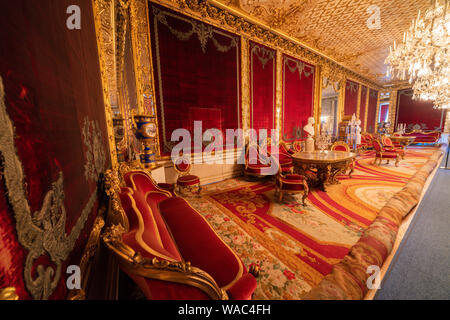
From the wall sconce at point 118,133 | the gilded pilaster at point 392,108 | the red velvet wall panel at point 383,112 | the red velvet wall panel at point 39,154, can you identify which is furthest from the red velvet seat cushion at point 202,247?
the red velvet wall panel at point 383,112

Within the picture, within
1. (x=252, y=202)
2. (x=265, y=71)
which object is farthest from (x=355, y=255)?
(x=265, y=71)

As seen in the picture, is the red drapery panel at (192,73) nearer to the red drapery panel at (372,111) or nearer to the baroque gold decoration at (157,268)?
the baroque gold decoration at (157,268)

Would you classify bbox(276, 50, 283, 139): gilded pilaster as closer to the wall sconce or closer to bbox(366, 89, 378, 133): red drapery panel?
the wall sconce

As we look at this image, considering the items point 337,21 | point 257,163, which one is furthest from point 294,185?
point 337,21

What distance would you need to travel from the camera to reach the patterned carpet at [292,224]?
5.32 feet

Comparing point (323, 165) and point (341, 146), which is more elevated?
point (341, 146)

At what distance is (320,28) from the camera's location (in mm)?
5219

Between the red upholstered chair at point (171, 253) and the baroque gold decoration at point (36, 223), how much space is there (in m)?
0.15

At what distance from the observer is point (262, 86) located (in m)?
5.23

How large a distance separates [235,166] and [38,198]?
458 centimetres

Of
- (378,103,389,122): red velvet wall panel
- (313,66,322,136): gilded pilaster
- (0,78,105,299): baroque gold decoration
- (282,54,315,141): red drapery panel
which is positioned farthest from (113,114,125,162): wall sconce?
(378,103,389,122): red velvet wall panel

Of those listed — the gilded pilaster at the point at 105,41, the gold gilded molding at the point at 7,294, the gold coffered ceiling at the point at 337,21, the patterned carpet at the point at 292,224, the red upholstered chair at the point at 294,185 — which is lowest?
the patterned carpet at the point at 292,224

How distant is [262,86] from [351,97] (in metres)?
6.77

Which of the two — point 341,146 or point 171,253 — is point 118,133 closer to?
point 171,253
